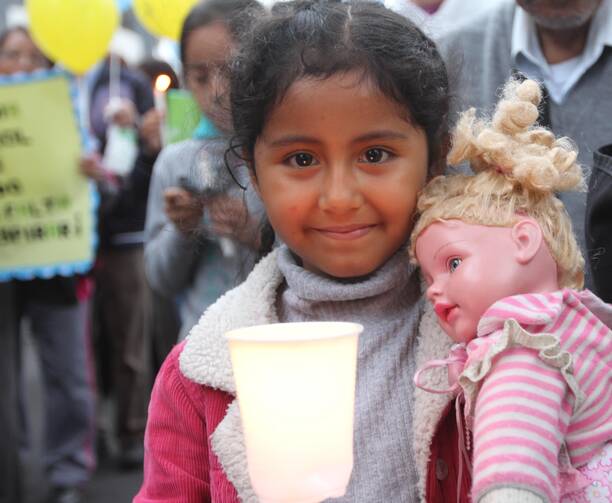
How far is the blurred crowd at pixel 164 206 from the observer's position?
2281mm

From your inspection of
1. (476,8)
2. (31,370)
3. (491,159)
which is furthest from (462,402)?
(31,370)

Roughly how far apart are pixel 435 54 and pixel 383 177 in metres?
0.31

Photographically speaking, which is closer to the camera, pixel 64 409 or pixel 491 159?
pixel 491 159

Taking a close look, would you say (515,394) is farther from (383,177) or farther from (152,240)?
(152,240)

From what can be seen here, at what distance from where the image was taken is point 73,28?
513cm

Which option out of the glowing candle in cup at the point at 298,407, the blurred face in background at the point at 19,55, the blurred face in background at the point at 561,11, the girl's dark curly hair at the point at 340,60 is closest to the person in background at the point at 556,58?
the blurred face in background at the point at 561,11

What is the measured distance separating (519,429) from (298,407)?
29 cm

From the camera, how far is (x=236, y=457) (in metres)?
1.67

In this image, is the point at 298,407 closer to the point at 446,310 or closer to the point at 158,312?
the point at 446,310

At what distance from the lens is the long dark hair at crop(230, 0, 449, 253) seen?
170 cm

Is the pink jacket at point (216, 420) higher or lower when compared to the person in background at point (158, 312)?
higher

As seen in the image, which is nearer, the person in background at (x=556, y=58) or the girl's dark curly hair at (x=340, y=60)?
the girl's dark curly hair at (x=340, y=60)

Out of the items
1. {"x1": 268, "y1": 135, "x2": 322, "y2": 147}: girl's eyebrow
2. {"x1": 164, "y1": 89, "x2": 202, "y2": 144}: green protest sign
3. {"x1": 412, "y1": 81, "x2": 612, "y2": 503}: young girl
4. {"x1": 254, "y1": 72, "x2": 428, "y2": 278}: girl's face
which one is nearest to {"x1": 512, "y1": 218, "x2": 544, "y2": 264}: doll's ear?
{"x1": 412, "y1": 81, "x2": 612, "y2": 503}: young girl

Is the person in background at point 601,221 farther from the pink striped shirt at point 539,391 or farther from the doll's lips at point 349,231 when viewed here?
the doll's lips at point 349,231
